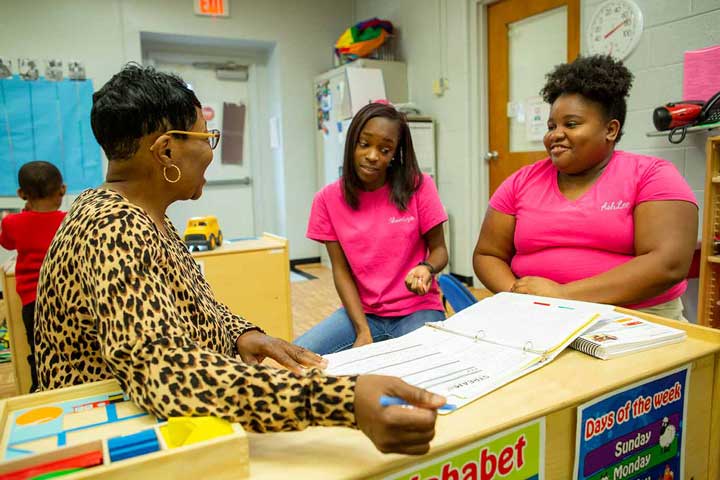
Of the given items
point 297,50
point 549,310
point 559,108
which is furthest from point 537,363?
point 297,50

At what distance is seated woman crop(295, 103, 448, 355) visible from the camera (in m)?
1.59

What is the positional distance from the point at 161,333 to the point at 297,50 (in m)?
4.99

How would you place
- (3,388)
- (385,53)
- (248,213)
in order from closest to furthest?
1. (3,388)
2. (385,53)
3. (248,213)

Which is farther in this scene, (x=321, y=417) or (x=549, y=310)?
(x=549, y=310)

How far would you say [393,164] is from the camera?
5.60 ft

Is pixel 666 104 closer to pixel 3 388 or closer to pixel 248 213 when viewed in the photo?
pixel 3 388

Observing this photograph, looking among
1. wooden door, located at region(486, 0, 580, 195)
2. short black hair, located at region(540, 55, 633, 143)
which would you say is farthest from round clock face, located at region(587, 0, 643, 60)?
short black hair, located at region(540, 55, 633, 143)

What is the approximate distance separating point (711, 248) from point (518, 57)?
6.63 ft

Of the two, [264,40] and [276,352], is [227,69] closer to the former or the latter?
[264,40]

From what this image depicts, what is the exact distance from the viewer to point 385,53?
4766 mm

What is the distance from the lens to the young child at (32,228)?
219 cm

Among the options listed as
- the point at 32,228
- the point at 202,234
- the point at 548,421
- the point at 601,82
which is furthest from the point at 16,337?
the point at 601,82

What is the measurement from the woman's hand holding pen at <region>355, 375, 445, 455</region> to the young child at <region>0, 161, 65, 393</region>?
202 cm

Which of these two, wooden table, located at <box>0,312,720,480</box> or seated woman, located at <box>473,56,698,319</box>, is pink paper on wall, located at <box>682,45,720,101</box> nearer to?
seated woman, located at <box>473,56,698,319</box>
